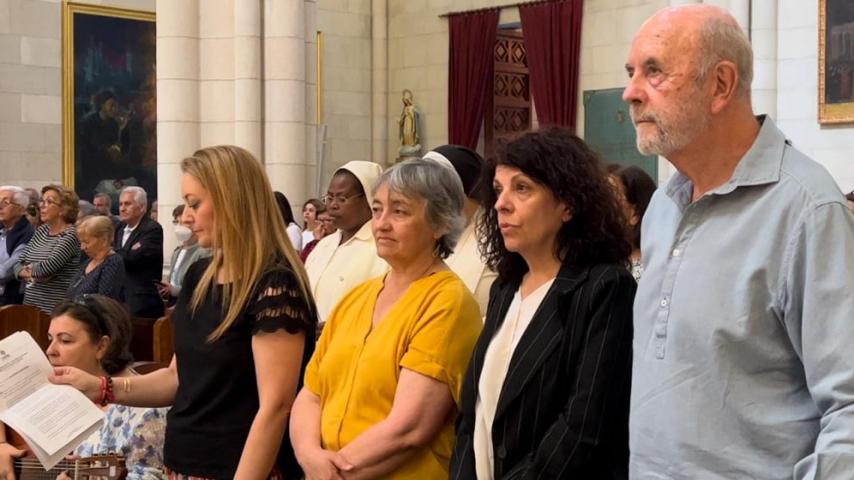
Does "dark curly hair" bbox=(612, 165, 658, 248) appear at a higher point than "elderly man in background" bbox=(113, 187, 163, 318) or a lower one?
higher

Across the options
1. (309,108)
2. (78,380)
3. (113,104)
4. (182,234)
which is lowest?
(78,380)

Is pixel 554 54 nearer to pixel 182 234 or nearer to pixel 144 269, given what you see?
pixel 182 234

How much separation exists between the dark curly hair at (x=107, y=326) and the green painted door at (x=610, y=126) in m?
11.1

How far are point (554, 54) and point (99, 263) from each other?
31.5 feet

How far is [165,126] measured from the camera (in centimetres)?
Result: 1029

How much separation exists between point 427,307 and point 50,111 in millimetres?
13542

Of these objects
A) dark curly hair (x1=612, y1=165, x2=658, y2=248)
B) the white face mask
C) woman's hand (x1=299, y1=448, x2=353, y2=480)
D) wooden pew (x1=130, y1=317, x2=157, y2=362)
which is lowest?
wooden pew (x1=130, y1=317, x2=157, y2=362)

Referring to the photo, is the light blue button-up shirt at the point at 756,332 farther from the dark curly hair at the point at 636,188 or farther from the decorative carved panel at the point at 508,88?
the decorative carved panel at the point at 508,88

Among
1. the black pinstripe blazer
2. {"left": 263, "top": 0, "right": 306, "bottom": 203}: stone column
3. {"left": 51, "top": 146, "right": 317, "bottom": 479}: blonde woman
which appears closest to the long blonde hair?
{"left": 51, "top": 146, "right": 317, "bottom": 479}: blonde woman

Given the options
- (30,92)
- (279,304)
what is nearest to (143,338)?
(279,304)

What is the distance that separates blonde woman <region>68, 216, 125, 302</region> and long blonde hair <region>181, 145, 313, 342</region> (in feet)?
14.5

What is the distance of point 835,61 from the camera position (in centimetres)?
1212

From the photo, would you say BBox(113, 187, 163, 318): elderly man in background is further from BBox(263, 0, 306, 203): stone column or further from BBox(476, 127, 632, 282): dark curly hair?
BBox(476, 127, 632, 282): dark curly hair

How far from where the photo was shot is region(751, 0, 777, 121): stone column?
1236cm
